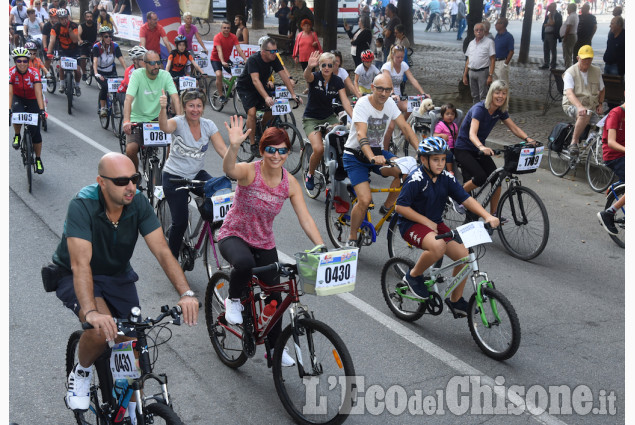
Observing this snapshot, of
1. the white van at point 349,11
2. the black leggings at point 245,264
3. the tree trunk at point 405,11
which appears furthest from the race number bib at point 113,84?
the white van at point 349,11

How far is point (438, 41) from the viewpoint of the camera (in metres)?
32.2

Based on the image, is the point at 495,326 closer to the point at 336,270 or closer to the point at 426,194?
the point at 426,194

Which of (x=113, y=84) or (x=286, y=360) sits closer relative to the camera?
(x=286, y=360)

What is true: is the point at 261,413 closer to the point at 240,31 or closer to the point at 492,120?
the point at 492,120

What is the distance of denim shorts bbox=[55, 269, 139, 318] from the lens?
434 centimetres

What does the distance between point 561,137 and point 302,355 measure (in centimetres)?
834

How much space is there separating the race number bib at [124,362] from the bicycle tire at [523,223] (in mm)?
5414

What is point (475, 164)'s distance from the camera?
8812mm

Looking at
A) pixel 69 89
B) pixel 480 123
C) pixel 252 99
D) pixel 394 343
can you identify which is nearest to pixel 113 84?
pixel 69 89

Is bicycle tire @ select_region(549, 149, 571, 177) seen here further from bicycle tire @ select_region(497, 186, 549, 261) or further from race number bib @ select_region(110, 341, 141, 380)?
race number bib @ select_region(110, 341, 141, 380)

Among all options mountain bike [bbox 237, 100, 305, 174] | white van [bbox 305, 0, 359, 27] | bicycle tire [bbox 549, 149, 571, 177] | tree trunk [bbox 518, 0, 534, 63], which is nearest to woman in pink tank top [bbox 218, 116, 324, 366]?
mountain bike [bbox 237, 100, 305, 174]

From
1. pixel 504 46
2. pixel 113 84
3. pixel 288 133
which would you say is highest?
pixel 504 46

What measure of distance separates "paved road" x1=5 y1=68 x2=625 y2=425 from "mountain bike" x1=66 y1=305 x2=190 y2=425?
0.74 m

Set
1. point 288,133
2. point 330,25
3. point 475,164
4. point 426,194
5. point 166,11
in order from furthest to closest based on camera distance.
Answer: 1. point 330,25
2. point 166,11
3. point 288,133
4. point 475,164
5. point 426,194
